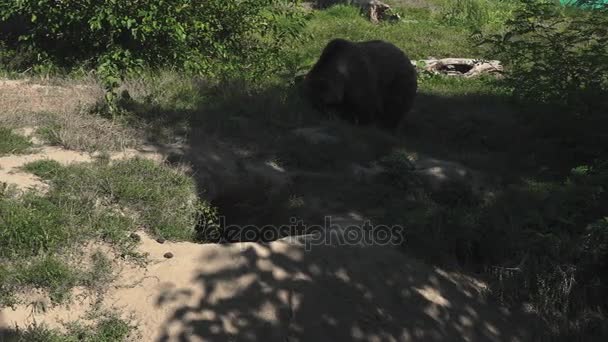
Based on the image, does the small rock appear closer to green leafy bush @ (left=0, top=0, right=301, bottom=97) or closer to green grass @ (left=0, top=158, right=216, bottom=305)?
green grass @ (left=0, top=158, right=216, bottom=305)

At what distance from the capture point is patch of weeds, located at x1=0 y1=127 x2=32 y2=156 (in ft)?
22.2

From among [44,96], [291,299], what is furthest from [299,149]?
[44,96]

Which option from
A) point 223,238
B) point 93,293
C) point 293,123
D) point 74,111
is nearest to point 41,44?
point 74,111

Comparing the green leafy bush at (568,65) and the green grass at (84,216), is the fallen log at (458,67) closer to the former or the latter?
the green leafy bush at (568,65)

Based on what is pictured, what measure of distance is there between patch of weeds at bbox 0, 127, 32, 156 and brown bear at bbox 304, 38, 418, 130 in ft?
13.7

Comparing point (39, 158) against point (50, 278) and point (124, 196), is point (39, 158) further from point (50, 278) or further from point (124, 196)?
point (50, 278)

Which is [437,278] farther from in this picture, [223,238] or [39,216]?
[39,216]

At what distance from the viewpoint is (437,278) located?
6.24 meters

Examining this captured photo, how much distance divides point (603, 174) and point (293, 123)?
3.95m

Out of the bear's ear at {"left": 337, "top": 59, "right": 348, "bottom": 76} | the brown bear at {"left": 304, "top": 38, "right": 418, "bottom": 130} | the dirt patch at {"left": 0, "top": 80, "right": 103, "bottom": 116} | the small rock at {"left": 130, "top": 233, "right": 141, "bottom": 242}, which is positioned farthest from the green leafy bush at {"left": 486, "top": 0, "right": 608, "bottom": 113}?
the small rock at {"left": 130, "top": 233, "right": 141, "bottom": 242}

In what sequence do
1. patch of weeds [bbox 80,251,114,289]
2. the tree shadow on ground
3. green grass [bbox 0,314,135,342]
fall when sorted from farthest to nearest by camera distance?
the tree shadow on ground
patch of weeds [bbox 80,251,114,289]
green grass [bbox 0,314,135,342]

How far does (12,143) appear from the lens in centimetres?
687

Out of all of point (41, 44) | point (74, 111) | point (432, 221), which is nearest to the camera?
point (432, 221)

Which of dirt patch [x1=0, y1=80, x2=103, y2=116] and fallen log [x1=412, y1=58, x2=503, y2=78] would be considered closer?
dirt patch [x1=0, y1=80, x2=103, y2=116]
